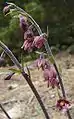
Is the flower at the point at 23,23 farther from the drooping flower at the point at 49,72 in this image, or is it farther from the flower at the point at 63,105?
the flower at the point at 63,105

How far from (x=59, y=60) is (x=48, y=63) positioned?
4.06 m

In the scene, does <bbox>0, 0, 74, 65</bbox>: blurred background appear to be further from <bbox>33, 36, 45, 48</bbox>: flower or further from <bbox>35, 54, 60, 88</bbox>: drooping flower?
<bbox>33, 36, 45, 48</bbox>: flower

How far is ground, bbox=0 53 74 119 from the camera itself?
3.84 metres

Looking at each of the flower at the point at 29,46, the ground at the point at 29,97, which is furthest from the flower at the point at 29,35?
the ground at the point at 29,97

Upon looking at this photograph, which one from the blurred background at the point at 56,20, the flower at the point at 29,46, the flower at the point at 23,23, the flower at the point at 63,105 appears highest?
the flower at the point at 23,23

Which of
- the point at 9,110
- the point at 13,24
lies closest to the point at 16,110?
the point at 9,110

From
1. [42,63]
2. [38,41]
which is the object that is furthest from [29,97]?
[38,41]

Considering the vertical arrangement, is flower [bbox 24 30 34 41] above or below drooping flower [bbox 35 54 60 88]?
above

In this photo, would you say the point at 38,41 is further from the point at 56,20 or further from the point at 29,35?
the point at 56,20

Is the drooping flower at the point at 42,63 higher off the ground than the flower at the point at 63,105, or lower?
higher

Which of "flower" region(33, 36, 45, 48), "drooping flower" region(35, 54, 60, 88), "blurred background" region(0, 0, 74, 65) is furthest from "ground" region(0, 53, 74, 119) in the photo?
"flower" region(33, 36, 45, 48)

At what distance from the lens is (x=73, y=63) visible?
5555 millimetres

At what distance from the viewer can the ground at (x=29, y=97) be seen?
3.84 m

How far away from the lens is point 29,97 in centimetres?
427
